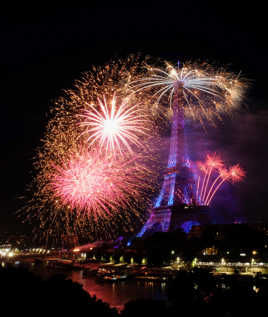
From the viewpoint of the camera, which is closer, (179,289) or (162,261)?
(179,289)

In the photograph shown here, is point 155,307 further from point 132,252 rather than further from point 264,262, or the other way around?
point 132,252

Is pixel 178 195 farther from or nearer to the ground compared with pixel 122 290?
farther from the ground

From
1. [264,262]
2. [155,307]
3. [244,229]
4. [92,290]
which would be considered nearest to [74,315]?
[155,307]

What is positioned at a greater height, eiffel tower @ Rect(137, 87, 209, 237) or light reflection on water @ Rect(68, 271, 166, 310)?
eiffel tower @ Rect(137, 87, 209, 237)

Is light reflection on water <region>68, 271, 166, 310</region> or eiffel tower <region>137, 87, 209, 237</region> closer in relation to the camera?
light reflection on water <region>68, 271, 166, 310</region>

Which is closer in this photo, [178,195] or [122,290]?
[122,290]
